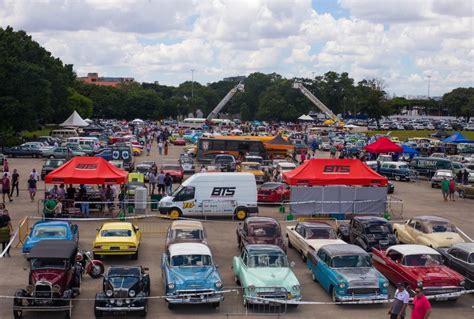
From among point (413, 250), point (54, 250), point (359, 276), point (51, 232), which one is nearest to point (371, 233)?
point (413, 250)

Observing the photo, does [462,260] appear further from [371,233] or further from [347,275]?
[347,275]

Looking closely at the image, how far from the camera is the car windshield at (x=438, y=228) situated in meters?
23.6

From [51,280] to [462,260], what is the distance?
12162 millimetres

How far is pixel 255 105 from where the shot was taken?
155625 millimetres

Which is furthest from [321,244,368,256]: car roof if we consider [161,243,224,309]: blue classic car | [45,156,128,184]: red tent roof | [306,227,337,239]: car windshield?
[45,156,128,184]: red tent roof

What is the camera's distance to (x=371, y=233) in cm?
2336

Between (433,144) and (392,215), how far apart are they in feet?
123

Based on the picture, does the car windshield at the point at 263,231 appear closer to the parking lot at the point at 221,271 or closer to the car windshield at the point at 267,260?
the parking lot at the point at 221,271

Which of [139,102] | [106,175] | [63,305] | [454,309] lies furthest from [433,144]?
[139,102]

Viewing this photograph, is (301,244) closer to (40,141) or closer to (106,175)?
(106,175)

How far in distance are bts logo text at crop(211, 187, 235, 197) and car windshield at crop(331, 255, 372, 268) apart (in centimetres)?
1121

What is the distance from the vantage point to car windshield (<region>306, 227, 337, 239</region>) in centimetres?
2234

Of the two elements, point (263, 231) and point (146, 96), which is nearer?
point (263, 231)

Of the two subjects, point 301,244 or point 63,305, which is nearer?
point 63,305
